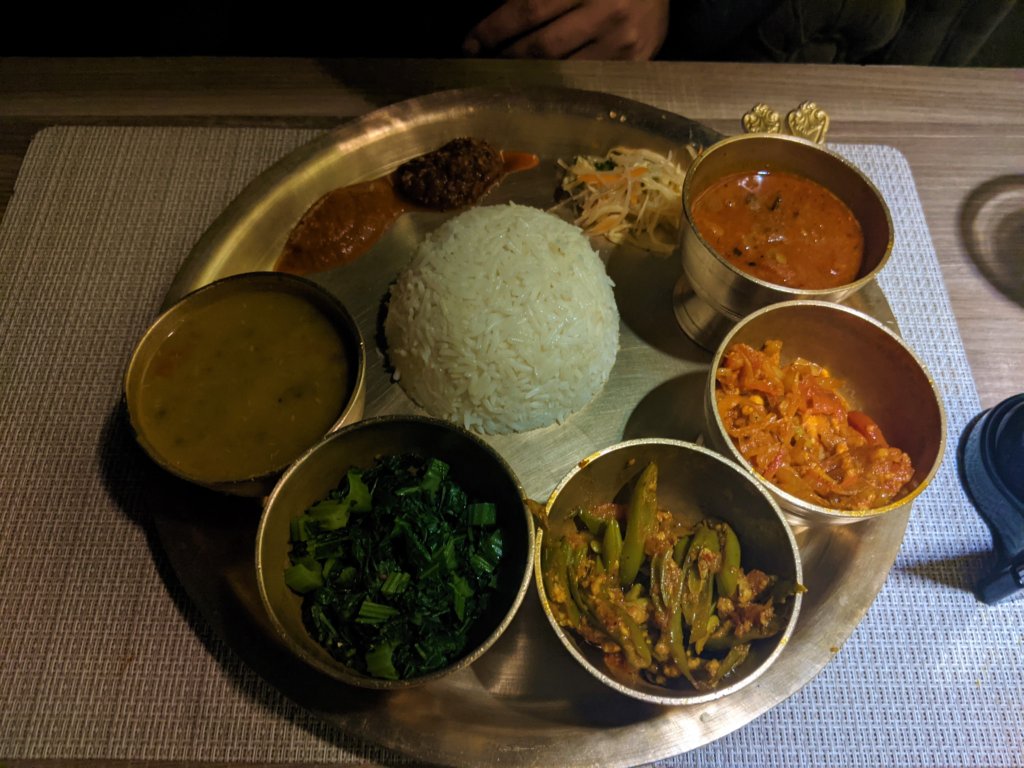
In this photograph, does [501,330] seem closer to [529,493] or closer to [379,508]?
[529,493]

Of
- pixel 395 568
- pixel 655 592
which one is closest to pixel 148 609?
pixel 395 568

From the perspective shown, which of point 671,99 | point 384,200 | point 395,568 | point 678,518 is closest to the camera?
point 395,568

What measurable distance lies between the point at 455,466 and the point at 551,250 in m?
0.93

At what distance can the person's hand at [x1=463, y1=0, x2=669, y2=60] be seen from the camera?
3098 millimetres

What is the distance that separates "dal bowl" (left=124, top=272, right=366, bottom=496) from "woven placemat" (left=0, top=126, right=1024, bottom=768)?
1.41 feet

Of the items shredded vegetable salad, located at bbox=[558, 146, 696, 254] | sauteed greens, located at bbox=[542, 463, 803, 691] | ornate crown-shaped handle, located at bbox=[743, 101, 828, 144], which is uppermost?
ornate crown-shaped handle, located at bbox=[743, 101, 828, 144]

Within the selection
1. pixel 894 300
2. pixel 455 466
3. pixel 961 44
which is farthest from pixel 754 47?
pixel 455 466

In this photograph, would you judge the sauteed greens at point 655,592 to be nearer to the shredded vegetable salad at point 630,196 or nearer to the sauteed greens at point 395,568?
the sauteed greens at point 395,568

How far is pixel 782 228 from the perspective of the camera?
7.62 feet

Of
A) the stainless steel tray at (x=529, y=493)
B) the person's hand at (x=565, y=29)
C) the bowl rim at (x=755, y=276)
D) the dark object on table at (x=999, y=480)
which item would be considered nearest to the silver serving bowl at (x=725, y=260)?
the bowl rim at (x=755, y=276)

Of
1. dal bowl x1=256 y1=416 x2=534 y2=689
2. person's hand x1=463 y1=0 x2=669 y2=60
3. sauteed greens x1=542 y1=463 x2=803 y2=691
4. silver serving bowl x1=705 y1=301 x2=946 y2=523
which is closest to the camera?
dal bowl x1=256 y1=416 x2=534 y2=689

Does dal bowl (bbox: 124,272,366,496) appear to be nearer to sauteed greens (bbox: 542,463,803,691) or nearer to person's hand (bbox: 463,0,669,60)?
sauteed greens (bbox: 542,463,803,691)

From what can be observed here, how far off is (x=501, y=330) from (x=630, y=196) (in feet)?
2.59

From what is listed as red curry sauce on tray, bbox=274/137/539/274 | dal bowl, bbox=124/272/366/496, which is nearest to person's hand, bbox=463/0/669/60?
red curry sauce on tray, bbox=274/137/539/274
